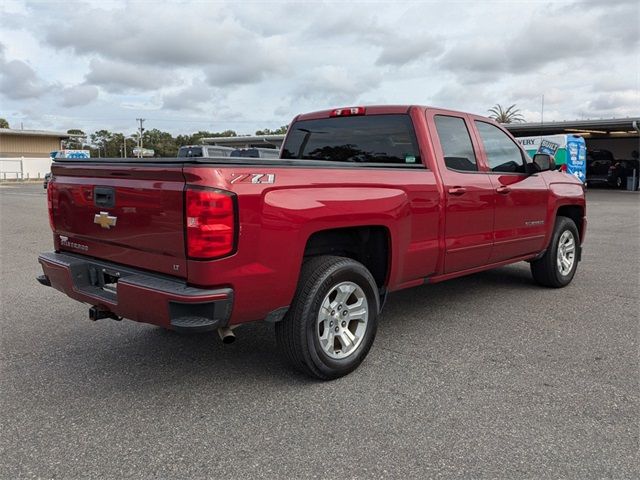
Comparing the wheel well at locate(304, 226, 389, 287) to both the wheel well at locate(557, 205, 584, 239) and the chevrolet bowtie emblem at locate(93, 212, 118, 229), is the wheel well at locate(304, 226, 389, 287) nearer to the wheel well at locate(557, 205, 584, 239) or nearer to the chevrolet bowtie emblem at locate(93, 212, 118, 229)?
the chevrolet bowtie emblem at locate(93, 212, 118, 229)

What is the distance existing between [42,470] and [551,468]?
2.43 meters

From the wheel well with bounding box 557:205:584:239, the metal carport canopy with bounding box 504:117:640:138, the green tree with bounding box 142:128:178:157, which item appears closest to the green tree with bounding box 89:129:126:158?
the green tree with bounding box 142:128:178:157

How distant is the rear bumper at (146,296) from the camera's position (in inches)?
117

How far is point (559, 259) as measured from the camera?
6289 millimetres

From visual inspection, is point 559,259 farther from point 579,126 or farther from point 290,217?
point 579,126

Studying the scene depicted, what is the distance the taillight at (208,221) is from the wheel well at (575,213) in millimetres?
4912

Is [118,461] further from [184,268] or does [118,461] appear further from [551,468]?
[551,468]

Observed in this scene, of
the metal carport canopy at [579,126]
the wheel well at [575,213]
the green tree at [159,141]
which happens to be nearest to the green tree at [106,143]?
the green tree at [159,141]

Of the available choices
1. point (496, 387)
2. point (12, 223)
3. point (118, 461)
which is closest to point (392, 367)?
point (496, 387)

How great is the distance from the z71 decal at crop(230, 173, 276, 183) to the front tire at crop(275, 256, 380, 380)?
70cm

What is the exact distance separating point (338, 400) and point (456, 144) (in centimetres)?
257

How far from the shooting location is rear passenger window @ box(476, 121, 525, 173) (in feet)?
17.1

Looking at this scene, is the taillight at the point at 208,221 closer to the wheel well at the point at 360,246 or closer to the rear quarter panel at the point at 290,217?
the rear quarter panel at the point at 290,217

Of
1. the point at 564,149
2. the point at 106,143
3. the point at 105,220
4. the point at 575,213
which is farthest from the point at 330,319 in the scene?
the point at 106,143
